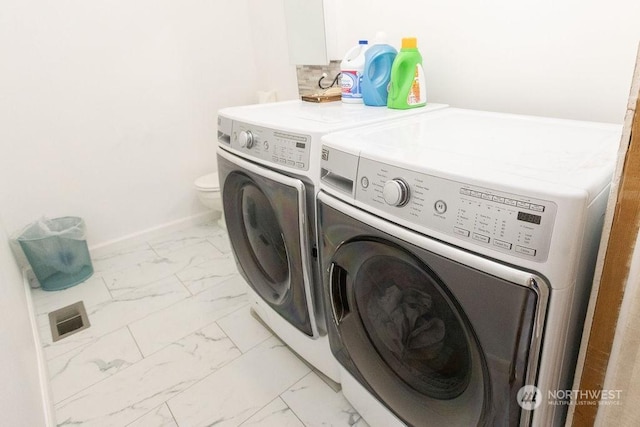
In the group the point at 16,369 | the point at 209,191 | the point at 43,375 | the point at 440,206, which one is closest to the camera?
the point at 440,206

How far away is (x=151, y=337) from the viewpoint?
176 centimetres

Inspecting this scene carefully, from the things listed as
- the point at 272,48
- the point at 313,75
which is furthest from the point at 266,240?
the point at 272,48

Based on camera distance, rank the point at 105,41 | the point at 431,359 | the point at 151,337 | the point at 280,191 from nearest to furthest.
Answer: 1. the point at 431,359
2. the point at 280,191
3. the point at 151,337
4. the point at 105,41

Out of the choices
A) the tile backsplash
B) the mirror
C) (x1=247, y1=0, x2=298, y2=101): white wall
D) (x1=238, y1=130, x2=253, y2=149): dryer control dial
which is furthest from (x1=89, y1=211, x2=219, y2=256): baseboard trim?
(x1=238, y1=130, x2=253, y2=149): dryer control dial

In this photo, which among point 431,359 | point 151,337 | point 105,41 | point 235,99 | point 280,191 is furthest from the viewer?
point 235,99

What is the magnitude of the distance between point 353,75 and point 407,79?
0.26 metres

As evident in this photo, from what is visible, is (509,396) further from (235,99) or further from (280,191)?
(235,99)

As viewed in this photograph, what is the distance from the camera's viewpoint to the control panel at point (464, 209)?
2.02 ft

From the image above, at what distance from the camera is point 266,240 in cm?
145

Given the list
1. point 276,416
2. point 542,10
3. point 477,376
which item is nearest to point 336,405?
point 276,416

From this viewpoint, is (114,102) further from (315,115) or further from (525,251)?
(525,251)

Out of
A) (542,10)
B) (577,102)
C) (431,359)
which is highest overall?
(542,10)

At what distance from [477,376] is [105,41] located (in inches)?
98.7

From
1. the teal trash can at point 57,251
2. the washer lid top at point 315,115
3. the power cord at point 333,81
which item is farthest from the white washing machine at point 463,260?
the teal trash can at point 57,251
